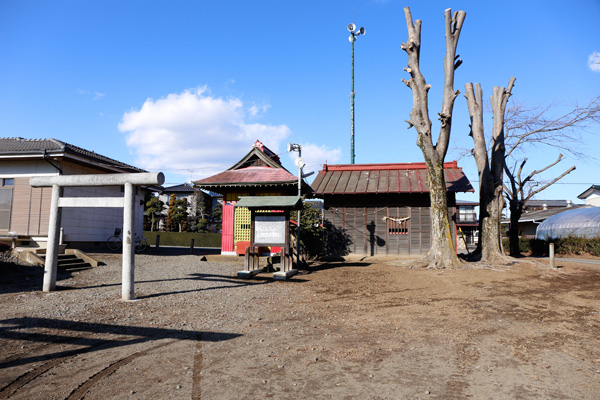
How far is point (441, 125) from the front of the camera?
45.8 feet

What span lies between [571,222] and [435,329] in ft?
94.7

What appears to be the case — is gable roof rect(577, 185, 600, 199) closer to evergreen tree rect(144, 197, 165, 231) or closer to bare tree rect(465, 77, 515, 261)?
bare tree rect(465, 77, 515, 261)

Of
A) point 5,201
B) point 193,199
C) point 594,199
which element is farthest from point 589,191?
point 5,201

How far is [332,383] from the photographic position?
351 cm

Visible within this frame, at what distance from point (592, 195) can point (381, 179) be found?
115ft

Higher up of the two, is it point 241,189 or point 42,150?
point 42,150

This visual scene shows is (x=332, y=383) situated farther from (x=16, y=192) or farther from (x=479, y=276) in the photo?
(x=16, y=192)

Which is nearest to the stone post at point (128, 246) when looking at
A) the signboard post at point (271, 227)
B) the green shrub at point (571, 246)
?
the signboard post at point (271, 227)

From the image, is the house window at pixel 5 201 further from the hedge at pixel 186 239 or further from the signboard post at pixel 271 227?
the hedge at pixel 186 239

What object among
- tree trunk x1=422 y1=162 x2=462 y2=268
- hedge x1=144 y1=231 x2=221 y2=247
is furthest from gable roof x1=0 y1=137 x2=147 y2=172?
hedge x1=144 y1=231 x2=221 y2=247

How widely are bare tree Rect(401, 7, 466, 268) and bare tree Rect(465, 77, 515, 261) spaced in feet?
10.2

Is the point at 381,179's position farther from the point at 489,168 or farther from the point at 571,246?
the point at 571,246

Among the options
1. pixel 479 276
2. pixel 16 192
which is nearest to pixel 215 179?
pixel 16 192

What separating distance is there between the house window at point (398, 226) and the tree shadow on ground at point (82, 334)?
1422 centimetres
